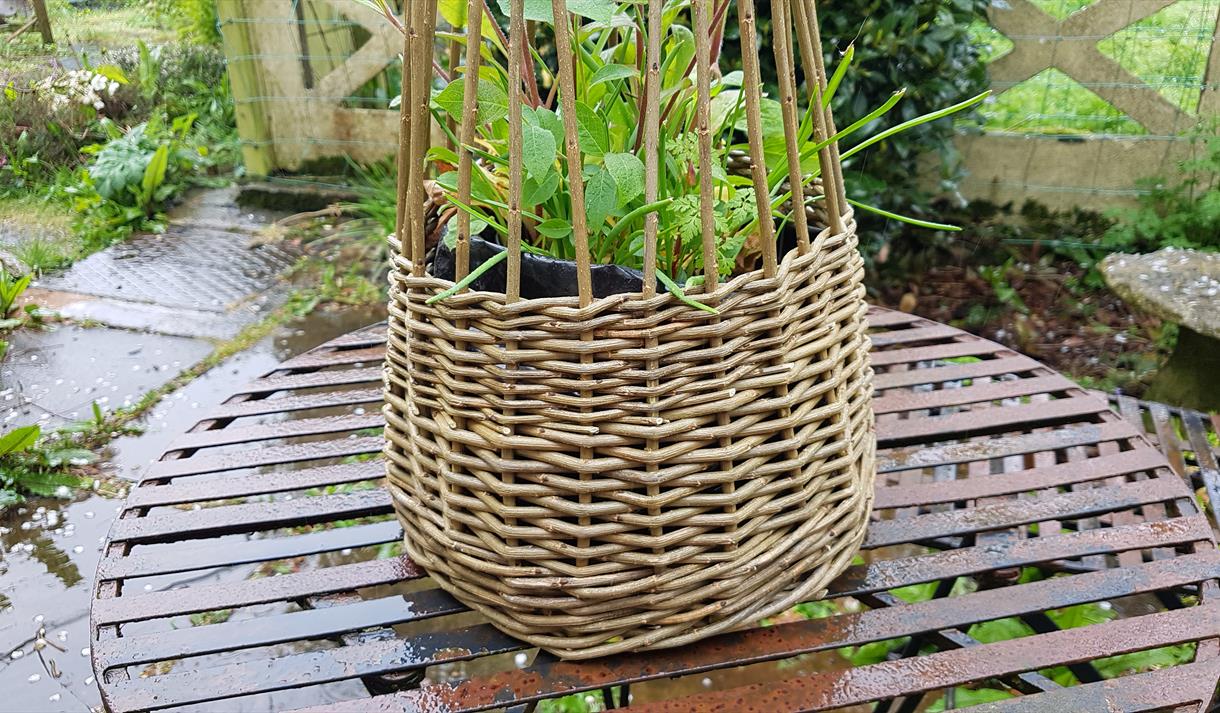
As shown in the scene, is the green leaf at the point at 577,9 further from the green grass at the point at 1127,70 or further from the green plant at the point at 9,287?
the green grass at the point at 1127,70

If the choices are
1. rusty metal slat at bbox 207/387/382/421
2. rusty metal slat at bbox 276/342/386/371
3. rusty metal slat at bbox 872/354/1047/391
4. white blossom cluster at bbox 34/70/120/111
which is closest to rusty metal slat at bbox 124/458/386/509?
rusty metal slat at bbox 207/387/382/421

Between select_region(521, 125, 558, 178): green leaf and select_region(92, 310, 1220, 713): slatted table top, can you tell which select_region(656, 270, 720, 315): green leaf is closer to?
select_region(521, 125, 558, 178): green leaf

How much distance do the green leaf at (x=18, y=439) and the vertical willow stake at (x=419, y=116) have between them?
151 cm

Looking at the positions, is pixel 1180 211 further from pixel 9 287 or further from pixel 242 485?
pixel 9 287

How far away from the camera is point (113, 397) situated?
224 centimetres

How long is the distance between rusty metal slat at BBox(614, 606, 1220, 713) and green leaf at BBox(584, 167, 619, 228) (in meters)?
0.49

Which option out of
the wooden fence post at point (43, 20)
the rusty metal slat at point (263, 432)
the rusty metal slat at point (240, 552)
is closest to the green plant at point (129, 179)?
the wooden fence post at point (43, 20)

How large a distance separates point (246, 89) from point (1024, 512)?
318 cm

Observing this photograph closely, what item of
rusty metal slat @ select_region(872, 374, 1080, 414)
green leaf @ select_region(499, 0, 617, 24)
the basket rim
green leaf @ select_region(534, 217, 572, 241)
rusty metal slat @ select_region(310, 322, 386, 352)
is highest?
green leaf @ select_region(499, 0, 617, 24)

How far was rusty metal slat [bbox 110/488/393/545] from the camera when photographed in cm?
109

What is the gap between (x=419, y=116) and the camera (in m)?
0.78

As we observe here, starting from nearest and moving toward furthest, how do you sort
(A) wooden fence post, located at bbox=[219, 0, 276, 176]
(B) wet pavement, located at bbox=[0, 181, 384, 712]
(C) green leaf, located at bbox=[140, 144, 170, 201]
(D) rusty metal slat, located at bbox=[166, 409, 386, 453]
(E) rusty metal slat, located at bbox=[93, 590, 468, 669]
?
(E) rusty metal slat, located at bbox=[93, 590, 468, 669], (D) rusty metal slat, located at bbox=[166, 409, 386, 453], (B) wet pavement, located at bbox=[0, 181, 384, 712], (C) green leaf, located at bbox=[140, 144, 170, 201], (A) wooden fence post, located at bbox=[219, 0, 276, 176]

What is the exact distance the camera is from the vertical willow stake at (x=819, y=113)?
814 millimetres

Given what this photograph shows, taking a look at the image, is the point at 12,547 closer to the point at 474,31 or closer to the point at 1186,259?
the point at 474,31
